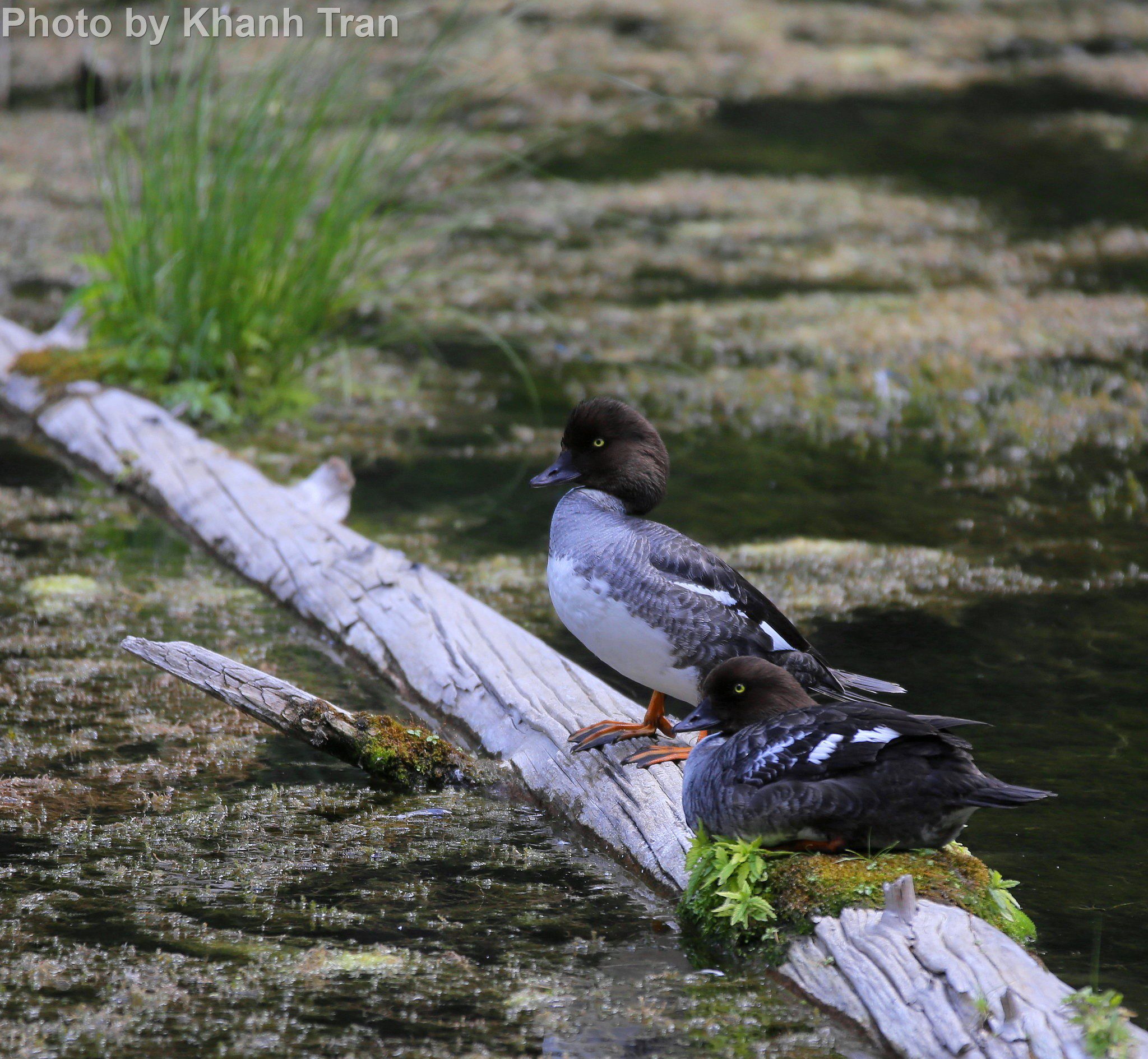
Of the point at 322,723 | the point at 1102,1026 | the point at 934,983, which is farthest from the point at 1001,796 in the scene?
the point at 322,723

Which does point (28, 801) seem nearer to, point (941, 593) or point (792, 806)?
point (792, 806)

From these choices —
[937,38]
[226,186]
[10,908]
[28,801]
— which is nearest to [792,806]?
[10,908]

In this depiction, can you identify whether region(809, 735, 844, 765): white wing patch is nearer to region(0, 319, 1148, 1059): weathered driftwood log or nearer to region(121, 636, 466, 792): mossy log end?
region(0, 319, 1148, 1059): weathered driftwood log

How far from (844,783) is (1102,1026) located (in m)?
0.76

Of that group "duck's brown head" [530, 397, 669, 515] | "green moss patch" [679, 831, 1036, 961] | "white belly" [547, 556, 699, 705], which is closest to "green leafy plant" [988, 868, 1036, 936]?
"green moss patch" [679, 831, 1036, 961]

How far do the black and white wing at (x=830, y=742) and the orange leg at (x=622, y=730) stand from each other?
27.4 inches

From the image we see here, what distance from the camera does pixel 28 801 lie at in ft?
12.7

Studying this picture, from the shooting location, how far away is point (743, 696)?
3402mm

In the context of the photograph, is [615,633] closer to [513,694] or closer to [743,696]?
[743,696]

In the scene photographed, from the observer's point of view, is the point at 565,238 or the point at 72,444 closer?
the point at 72,444

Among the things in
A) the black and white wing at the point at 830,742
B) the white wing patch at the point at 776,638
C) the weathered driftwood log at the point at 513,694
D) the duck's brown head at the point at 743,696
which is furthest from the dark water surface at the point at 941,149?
the black and white wing at the point at 830,742

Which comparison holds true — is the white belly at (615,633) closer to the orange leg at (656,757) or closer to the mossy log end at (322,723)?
the orange leg at (656,757)

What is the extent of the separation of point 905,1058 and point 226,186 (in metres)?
5.31

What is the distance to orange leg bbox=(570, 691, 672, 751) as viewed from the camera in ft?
13.0
